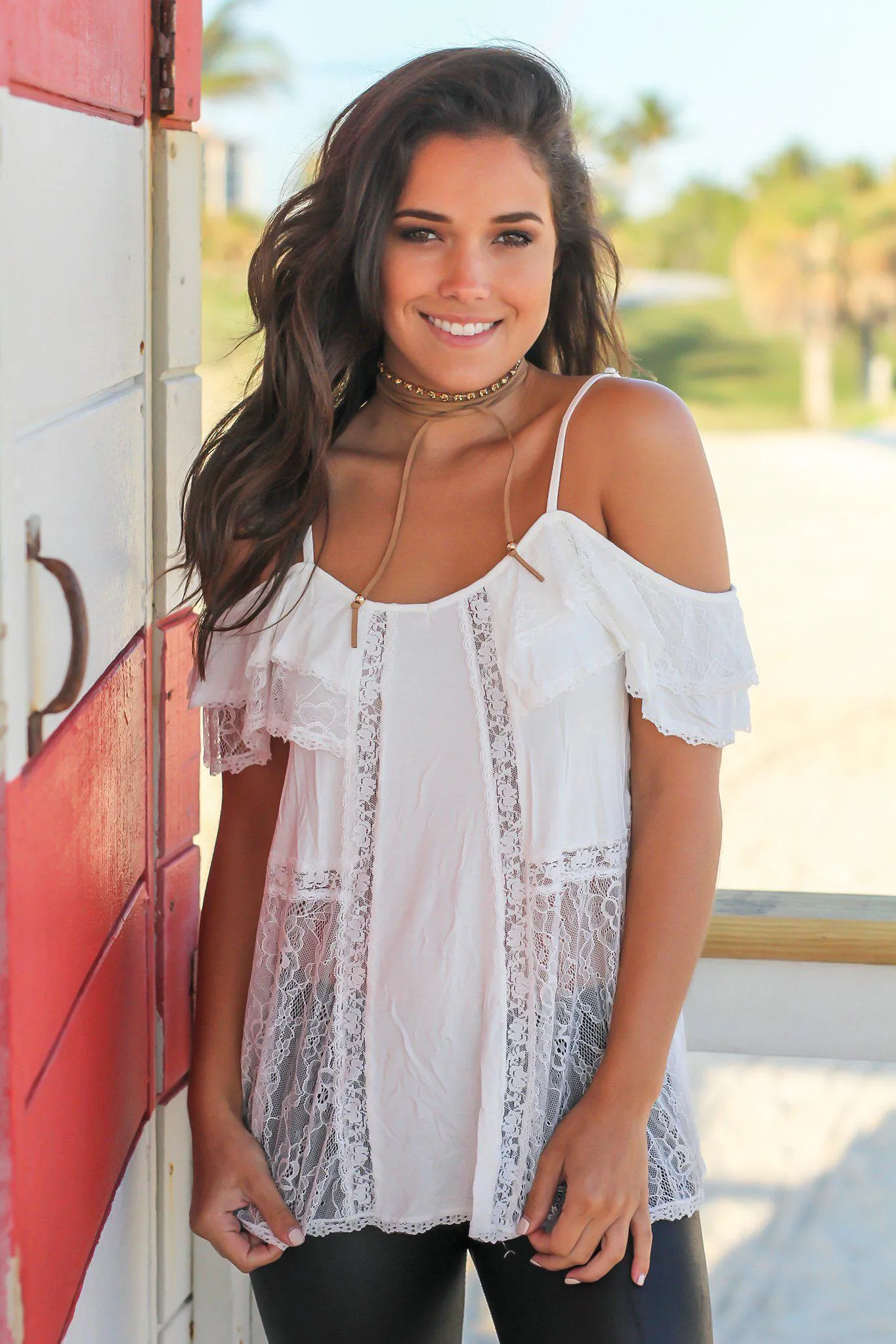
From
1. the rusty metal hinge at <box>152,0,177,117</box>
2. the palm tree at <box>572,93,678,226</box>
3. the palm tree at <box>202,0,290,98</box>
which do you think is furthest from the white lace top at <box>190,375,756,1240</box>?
the palm tree at <box>572,93,678,226</box>

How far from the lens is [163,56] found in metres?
1.49

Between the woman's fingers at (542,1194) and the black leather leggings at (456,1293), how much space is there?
0.03 meters

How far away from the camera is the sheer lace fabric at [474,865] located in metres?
1.31

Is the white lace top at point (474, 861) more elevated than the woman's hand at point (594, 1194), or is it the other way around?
the white lace top at point (474, 861)

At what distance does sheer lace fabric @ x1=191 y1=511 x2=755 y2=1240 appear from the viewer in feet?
4.29

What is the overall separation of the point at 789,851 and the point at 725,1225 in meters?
6.80

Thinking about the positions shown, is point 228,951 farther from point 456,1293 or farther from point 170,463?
point 170,463

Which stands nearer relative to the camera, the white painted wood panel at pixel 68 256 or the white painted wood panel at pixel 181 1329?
the white painted wood panel at pixel 68 256

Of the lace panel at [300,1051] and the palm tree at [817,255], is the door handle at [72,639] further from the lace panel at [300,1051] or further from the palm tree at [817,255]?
the palm tree at [817,255]

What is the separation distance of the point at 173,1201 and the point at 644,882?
816 mm

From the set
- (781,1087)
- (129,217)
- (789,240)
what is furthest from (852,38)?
Answer: (129,217)

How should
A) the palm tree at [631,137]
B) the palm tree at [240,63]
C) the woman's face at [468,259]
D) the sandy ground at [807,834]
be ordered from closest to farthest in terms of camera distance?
the woman's face at [468,259]
the sandy ground at [807,834]
the palm tree at [240,63]
the palm tree at [631,137]

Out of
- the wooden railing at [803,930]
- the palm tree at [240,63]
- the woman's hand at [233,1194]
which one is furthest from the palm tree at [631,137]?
the woman's hand at [233,1194]

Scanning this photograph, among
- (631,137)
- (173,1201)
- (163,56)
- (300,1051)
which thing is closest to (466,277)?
(163,56)
